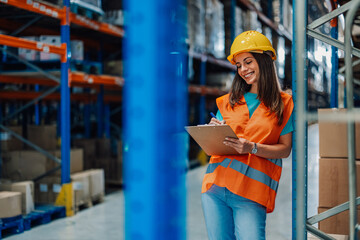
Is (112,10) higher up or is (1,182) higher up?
(112,10)

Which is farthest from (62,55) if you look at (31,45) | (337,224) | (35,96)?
(337,224)

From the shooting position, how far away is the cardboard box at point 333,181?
115 inches

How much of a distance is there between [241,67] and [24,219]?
12.2 ft

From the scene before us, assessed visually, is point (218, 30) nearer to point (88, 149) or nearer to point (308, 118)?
point (88, 149)

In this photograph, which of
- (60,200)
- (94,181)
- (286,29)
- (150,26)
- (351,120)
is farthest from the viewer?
(286,29)

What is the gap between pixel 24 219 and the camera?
4.94 metres

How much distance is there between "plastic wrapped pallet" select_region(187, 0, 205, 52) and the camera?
A: 30.1ft

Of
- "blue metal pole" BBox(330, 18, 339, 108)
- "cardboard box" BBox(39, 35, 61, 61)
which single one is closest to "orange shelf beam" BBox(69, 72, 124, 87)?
"cardboard box" BBox(39, 35, 61, 61)

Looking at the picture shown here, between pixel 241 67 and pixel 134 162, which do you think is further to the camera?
pixel 241 67

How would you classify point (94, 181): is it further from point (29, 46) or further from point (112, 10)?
point (112, 10)

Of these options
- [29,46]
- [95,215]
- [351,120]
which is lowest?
[95,215]

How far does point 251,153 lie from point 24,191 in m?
3.67

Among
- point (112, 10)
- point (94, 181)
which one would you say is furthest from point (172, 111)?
point (112, 10)

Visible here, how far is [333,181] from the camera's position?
2.97 meters
